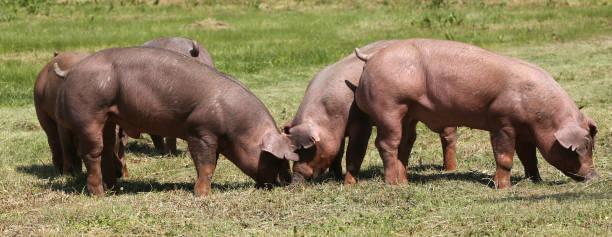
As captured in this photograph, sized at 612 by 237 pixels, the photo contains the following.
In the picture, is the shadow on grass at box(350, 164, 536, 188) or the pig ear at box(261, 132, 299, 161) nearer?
the pig ear at box(261, 132, 299, 161)

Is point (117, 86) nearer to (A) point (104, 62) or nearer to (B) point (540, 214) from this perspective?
(A) point (104, 62)

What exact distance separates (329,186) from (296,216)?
153 cm

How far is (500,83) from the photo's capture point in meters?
8.99

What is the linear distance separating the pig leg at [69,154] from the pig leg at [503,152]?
201 inches

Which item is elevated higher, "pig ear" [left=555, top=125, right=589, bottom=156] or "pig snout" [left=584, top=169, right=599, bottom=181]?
"pig ear" [left=555, top=125, right=589, bottom=156]

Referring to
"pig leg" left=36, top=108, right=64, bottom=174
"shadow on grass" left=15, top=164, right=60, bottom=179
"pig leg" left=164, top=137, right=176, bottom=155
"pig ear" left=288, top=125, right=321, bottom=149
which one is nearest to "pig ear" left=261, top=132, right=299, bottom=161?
"pig ear" left=288, top=125, right=321, bottom=149

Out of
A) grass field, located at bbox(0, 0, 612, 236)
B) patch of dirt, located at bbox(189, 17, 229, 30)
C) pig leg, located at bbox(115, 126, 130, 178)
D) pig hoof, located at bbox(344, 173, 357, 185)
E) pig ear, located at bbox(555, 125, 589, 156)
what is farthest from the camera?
patch of dirt, located at bbox(189, 17, 229, 30)

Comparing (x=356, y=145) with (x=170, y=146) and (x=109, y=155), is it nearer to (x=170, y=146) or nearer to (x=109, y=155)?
(x=109, y=155)

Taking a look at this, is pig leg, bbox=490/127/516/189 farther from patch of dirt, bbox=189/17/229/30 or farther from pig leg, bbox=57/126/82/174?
patch of dirt, bbox=189/17/229/30

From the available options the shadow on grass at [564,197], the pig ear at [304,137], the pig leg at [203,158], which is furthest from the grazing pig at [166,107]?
the shadow on grass at [564,197]

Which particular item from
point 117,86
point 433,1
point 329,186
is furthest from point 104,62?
point 433,1

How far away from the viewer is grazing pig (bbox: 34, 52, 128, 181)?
10477mm

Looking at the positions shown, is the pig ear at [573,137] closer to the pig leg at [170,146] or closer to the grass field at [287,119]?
the grass field at [287,119]

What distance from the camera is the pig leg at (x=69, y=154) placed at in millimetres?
10125
